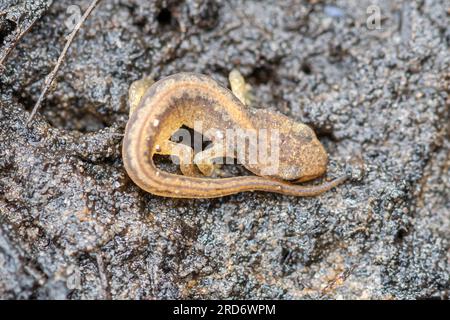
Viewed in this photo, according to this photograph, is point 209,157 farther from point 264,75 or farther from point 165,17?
point 165,17

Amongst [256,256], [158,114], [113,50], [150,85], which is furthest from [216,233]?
[113,50]

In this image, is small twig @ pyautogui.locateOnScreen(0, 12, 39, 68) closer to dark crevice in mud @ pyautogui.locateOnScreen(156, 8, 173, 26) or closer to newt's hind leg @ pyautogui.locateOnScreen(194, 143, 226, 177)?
dark crevice in mud @ pyautogui.locateOnScreen(156, 8, 173, 26)

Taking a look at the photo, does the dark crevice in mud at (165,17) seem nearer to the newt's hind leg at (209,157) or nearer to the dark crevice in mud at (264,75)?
the dark crevice in mud at (264,75)

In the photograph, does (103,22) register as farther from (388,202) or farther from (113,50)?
(388,202)

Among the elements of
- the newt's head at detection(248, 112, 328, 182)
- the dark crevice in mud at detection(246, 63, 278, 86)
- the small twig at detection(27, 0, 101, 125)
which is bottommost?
the newt's head at detection(248, 112, 328, 182)

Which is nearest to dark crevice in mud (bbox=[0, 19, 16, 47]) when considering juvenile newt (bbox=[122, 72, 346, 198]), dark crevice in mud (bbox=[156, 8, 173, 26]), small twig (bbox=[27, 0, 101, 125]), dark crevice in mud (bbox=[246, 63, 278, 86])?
small twig (bbox=[27, 0, 101, 125])

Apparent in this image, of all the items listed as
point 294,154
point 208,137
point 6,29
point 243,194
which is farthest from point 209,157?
point 6,29
